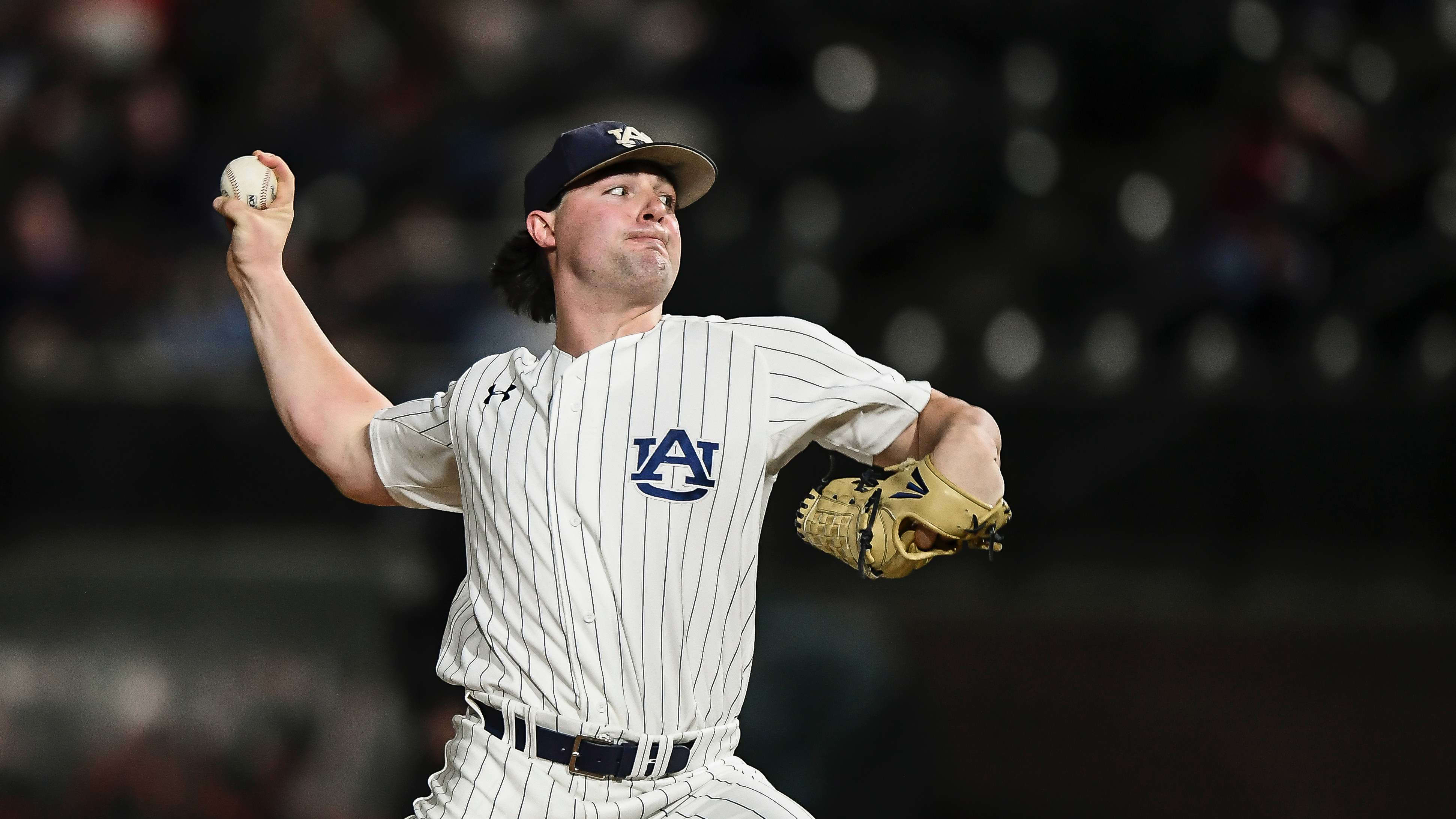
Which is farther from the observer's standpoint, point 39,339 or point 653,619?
point 39,339

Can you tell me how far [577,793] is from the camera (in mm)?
1797

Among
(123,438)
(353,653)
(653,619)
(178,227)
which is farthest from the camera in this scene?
(178,227)

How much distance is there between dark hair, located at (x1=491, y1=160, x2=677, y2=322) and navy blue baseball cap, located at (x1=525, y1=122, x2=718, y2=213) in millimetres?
137

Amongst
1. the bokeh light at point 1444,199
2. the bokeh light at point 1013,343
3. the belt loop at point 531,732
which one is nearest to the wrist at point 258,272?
the belt loop at point 531,732

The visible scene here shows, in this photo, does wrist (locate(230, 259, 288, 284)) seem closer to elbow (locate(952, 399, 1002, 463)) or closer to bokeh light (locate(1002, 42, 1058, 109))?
elbow (locate(952, 399, 1002, 463))

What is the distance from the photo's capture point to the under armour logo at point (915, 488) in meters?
1.71

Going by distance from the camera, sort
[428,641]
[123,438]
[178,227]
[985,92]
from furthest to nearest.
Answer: [985,92] → [178,227] → [123,438] → [428,641]

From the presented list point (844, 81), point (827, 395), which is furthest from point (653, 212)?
point (844, 81)

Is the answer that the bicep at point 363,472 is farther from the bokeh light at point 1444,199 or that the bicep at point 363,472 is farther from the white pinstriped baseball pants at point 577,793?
the bokeh light at point 1444,199

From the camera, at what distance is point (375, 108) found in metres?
5.75

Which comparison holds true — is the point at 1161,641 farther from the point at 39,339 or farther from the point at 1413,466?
the point at 39,339

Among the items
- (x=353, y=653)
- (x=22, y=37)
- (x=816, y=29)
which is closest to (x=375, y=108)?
(x=22, y=37)

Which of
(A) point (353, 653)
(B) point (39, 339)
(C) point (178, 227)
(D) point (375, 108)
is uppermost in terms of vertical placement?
(D) point (375, 108)

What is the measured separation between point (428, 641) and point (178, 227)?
10.4 feet
